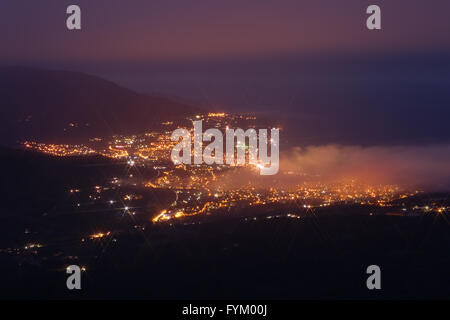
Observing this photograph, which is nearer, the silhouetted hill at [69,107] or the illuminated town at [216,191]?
the illuminated town at [216,191]

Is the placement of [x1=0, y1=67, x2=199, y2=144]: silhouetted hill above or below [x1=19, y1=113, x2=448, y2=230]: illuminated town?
above

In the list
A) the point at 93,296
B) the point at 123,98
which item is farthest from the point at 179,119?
the point at 93,296

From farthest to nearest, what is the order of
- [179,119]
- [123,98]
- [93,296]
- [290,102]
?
[290,102] → [123,98] → [179,119] → [93,296]

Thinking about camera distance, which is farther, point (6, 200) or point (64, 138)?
point (64, 138)

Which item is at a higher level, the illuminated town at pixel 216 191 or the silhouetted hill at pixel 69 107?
the silhouetted hill at pixel 69 107

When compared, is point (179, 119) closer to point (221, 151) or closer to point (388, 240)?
point (221, 151)

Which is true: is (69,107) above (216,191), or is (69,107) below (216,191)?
above

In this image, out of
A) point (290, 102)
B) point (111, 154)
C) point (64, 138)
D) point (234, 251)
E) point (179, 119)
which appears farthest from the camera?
point (290, 102)

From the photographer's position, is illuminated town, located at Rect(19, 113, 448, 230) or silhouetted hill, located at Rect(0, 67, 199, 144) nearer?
illuminated town, located at Rect(19, 113, 448, 230)
